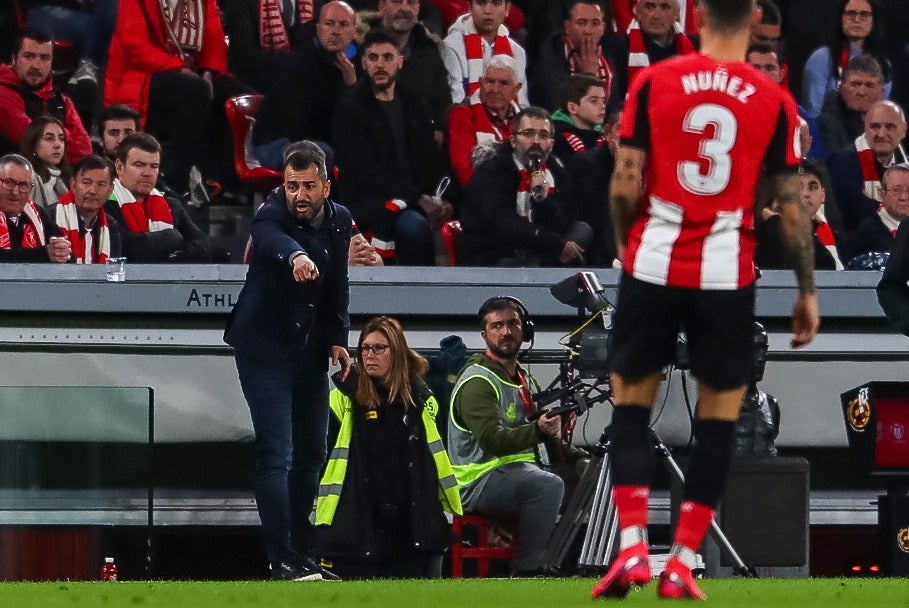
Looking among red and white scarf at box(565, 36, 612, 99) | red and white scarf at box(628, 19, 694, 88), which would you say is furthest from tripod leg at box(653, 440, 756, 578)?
red and white scarf at box(628, 19, 694, 88)

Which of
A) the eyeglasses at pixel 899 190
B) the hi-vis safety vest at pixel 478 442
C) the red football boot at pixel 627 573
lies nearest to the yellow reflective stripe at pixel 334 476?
the hi-vis safety vest at pixel 478 442

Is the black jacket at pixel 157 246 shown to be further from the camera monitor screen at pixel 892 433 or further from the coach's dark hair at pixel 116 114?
the camera monitor screen at pixel 892 433

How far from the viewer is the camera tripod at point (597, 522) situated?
9.11m

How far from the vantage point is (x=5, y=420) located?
988cm

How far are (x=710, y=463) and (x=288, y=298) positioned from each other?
3.26m

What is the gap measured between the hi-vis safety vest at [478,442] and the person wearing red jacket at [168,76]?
129 inches

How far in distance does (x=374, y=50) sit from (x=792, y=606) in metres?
6.51

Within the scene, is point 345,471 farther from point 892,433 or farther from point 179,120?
point 179,120

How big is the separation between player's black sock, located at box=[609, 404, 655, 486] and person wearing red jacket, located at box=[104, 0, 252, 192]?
671 cm

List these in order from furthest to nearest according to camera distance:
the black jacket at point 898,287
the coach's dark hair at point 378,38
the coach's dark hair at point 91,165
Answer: the coach's dark hair at point 378,38 → the coach's dark hair at point 91,165 → the black jacket at point 898,287

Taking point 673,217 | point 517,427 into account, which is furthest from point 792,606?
point 517,427

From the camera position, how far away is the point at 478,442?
991 centimetres

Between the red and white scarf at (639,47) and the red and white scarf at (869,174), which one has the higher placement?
the red and white scarf at (639,47)

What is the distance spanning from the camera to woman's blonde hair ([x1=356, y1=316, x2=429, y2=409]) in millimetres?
9805
